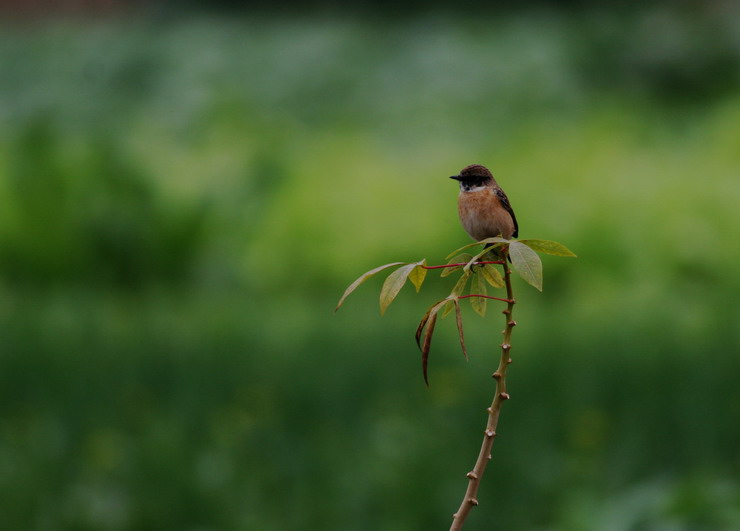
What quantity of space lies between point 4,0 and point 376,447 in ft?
52.3

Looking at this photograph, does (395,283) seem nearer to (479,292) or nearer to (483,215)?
(479,292)

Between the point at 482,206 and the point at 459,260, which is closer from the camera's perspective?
the point at 459,260

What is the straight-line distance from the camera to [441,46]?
12.3 meters

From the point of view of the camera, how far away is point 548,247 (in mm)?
756

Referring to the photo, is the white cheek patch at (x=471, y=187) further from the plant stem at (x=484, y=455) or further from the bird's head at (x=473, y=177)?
the plant stem at (x=484, y=455)

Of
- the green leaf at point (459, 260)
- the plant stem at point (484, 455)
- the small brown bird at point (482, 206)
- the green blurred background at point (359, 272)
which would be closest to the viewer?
the plant stem at point (484, 455)

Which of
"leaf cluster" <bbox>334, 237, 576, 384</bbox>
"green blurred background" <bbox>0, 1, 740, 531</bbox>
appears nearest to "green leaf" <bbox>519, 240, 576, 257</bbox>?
"leaf cluster" <bbox>334, 237, 576, 384</bbox>

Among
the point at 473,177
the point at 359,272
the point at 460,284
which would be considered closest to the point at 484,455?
the point at 460,284

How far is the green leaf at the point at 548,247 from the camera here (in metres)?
0.74

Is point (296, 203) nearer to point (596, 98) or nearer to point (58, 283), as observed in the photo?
point (58, 283)

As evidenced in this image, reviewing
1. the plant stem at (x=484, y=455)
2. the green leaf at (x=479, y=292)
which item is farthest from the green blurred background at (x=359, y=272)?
the plant stem at (x=484, y=455)

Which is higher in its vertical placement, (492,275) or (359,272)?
(492,275)

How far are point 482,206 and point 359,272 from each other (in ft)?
19.5

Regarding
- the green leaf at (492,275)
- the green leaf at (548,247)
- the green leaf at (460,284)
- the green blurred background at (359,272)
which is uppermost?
the green leaf at (548,247)
